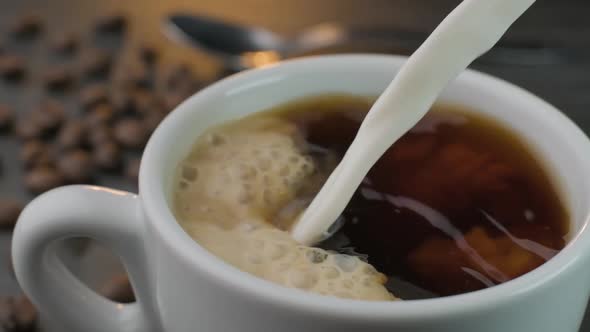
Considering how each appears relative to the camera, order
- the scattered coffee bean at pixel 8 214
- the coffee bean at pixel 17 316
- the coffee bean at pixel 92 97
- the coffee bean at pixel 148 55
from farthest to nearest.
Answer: the coffee bean at pixel 148 55
the coffee bean at pixel 92 97
the scattered coffee bean at pixel 8 214
the coffee bean at pixel 17 316

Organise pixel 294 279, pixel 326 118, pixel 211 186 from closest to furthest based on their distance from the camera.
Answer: pixel 294 279 < pixel 211 186 < pixel 326 118

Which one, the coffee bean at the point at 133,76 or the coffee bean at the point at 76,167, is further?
the coffee bean at the point at 133,76

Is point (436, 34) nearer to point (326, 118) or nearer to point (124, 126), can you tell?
point (326, 118)

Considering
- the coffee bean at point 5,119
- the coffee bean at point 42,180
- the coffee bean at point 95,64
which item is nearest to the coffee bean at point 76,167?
the coffee bean at point 42,180

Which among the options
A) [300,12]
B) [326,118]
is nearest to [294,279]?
[326,118]

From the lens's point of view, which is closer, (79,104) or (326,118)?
(326,118)

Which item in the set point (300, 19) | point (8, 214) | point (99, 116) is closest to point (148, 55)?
point (99, 116)

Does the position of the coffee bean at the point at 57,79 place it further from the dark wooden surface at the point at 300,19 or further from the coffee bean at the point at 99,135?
the coffee bean at the point at 99,135
